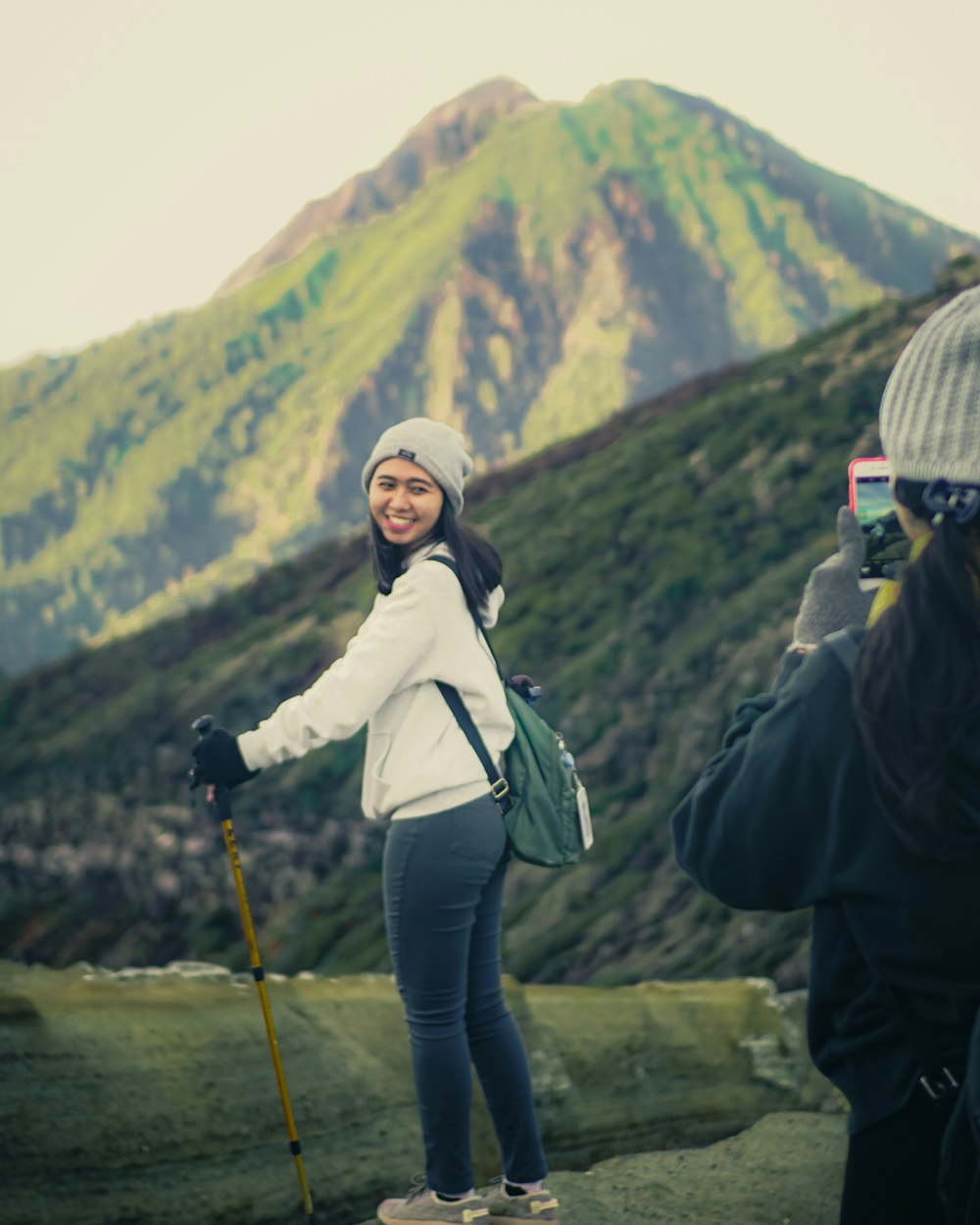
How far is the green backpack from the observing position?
10.1ft

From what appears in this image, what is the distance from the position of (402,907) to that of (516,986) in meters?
1.81

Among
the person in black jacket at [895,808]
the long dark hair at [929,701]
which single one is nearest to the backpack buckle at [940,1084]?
the person in black jacket at [895,808]

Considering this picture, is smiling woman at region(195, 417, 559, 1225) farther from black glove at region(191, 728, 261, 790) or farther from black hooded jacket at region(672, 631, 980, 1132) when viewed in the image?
black hooded jacket at region(672, 631, 980, 1132)

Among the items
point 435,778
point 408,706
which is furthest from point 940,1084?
point 408,706

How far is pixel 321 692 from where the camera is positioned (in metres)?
2.94

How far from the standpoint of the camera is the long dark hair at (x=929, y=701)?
5.55 ft

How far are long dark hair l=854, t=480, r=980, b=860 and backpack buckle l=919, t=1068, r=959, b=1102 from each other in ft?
1.02

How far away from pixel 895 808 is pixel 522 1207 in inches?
75.7

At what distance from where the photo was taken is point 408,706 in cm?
304

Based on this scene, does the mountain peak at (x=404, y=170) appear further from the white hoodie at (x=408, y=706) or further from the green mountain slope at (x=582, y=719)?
the white hoodie at (x=408, y=706)

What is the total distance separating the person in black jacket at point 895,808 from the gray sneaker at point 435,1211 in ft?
4.82

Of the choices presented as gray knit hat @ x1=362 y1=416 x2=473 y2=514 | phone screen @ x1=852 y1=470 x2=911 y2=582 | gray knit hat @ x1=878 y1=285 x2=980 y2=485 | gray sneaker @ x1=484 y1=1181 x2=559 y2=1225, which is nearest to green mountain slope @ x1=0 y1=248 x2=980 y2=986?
gray sneaker @ x1=484 y1=1181 x2=559 y2=1225

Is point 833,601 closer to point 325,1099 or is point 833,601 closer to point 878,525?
point 878,525

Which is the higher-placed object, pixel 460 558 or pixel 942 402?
pixel 942 402
